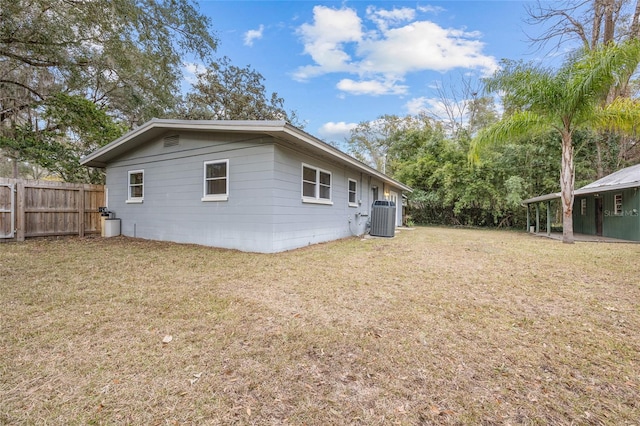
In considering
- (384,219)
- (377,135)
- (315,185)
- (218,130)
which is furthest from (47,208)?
(377,135)

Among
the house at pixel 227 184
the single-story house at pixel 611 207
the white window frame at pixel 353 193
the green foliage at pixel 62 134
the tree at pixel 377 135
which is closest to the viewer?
the house at pixel 227 184

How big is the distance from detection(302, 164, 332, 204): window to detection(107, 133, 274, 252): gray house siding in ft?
4.91

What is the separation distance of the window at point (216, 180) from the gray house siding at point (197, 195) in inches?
4.6

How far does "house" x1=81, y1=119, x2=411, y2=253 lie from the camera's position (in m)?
6.62

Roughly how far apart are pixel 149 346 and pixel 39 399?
701mm

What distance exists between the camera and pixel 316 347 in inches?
95.5

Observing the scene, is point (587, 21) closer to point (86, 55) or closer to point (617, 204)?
point (617, 204)

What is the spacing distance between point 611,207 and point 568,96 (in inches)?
240

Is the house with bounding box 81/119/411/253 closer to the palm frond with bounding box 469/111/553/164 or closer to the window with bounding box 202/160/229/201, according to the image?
the window with bounding box 202/160/229/201

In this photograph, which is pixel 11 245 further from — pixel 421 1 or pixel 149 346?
pixel 421 1

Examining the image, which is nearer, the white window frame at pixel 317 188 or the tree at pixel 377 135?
the white window frame at pixel 317 188

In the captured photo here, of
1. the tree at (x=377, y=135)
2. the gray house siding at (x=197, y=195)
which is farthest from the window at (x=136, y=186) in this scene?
the tree at (x=377, y=135)

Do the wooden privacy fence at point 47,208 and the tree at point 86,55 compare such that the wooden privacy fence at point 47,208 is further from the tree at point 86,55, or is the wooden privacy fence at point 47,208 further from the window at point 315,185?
the window at point 315,185

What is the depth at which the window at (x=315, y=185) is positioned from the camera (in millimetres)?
7968
